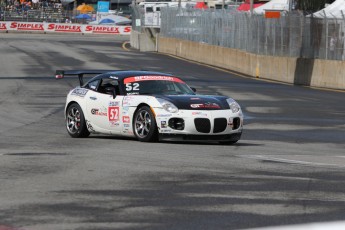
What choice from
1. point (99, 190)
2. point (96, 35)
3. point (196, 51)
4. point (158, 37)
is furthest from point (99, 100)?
point (96, 35)

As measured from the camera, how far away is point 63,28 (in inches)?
3885

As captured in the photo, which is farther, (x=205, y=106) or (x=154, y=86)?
(x=154, y=86)

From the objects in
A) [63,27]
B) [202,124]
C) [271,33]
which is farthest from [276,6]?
[202,124]

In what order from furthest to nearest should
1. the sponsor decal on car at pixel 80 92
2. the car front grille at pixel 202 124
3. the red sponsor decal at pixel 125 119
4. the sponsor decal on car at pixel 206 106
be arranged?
the sponsor decal on car at pixel 80 92
the red sponsor decal at pixel 125 119
the sponsor decal on car at pixel 206 106
the car front grille at pixel 202 124

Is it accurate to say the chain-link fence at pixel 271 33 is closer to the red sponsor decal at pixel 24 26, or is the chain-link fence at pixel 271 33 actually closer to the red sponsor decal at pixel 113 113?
the red sponsor decal at pixel 113 113

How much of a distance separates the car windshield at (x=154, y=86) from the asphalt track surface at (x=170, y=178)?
0.90 metres

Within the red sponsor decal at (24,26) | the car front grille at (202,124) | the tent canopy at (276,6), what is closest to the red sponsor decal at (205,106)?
the car front grille at (202,124)

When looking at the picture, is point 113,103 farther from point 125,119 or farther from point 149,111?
point 149,111

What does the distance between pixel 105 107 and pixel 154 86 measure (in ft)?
3.09

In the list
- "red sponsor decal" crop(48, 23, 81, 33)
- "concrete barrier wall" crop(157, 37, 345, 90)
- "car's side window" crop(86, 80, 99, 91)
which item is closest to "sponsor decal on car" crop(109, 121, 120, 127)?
"car's side window" crop(86, 80, 99, 91)

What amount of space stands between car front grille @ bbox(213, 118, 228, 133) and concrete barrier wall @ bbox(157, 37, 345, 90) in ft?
65.0

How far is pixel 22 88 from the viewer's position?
3184 centimetres

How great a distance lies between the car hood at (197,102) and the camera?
1518cm

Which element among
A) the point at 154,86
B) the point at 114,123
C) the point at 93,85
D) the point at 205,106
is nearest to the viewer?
the point at 205,106
